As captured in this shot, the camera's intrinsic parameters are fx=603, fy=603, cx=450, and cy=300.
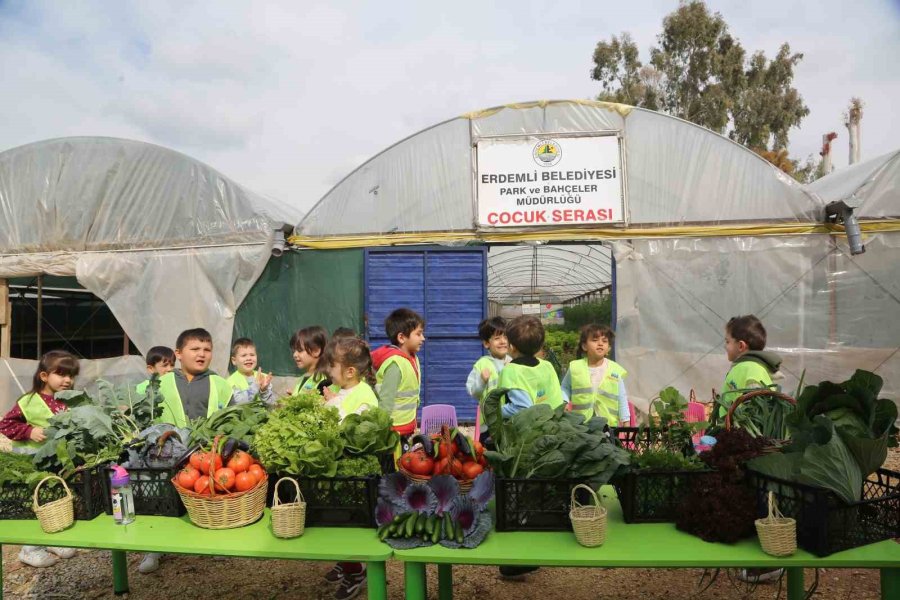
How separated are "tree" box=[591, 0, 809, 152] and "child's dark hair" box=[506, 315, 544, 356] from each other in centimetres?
2349

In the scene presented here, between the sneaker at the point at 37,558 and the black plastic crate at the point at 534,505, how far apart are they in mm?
3867

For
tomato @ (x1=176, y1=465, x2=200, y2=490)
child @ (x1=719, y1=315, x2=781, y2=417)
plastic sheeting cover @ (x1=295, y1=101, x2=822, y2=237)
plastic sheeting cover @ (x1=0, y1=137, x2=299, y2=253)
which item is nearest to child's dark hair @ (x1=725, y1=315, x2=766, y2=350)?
child @ (x1=719, y1=315, x2=781, y2=417)

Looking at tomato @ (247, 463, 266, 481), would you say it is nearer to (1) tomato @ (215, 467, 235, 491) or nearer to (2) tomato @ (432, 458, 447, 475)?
(1) tomato @ (215, 467, 235, 491)

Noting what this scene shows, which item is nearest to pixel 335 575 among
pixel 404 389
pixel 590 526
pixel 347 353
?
pixel 404 389

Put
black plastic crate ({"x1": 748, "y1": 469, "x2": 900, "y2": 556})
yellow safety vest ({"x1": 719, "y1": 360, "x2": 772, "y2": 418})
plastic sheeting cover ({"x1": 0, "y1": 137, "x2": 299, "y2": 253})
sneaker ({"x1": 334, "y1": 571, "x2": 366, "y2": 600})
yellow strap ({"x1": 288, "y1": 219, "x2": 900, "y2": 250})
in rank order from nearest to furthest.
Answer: black plastic crate ({"x1": 748, "y1": 469, "x2": 900, "y2": 556}) < sneaker ({"x1": 334, "y1": 571, "x2": 366, "y2": 600}) < yellow safety vest ({"x1": 719, "y1": 360, "x2": 772, "y2": 418}) < yellow strap ({"x1": 288, "y1": 219, "x2": 900, "y2": 250}) < plastic sheeting cover ({"x1": 0, "y1": 137, "x2": 299, "y2": 253})

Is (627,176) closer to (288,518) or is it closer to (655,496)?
(655,496)

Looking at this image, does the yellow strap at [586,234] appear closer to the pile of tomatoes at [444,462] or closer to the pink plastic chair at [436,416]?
the pink plastic chair at [436,416]

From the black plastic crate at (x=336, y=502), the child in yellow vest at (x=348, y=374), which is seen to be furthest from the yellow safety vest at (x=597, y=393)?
the black plastic crate at (x=336, y=502)

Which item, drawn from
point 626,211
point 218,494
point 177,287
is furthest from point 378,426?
point 177,287

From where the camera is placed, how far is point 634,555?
7.34 ft

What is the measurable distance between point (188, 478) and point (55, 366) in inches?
86.5

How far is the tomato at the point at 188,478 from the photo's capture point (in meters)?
2.56

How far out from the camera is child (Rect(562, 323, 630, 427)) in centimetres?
473

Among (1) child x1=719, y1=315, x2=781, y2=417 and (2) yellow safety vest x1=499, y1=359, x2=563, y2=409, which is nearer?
(1) child x1=719, y1=315, x2=781, y2=417
